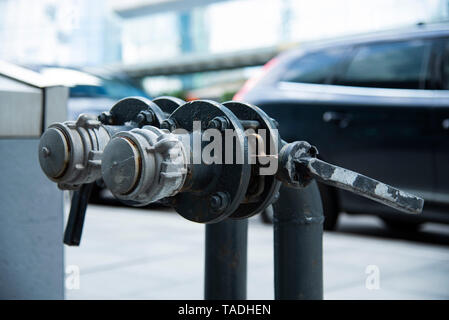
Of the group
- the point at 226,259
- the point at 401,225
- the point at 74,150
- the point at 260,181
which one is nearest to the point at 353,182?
the point at 260,181

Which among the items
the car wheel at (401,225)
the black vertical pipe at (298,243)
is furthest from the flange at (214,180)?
the car wheel at (401,225)

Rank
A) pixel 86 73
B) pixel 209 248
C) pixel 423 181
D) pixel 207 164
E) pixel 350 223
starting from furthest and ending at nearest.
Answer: pixel 86 73, pixel 350 223, pixel 423 181, pixel 209 248, pixel 207 164

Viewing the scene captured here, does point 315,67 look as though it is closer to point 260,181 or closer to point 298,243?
point 298,243

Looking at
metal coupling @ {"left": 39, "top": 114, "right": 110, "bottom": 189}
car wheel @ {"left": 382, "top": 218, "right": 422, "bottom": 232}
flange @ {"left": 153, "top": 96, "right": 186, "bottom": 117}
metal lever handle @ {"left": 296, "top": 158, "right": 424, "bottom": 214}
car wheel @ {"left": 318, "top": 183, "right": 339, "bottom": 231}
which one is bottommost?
car wheel @ {"left": 382, "top": 218, "right": 422, "bottom": 232}

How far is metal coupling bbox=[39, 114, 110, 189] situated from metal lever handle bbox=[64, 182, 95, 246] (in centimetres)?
22

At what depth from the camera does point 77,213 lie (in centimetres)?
160

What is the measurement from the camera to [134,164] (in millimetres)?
1149

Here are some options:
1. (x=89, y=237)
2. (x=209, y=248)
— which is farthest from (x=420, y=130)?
(x=209, y=248)

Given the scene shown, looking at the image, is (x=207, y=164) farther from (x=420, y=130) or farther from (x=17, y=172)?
(x=420, y=130)

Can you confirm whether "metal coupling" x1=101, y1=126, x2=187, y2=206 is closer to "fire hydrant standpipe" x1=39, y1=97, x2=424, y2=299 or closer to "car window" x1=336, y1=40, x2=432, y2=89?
"fire hydrant standpipe" x1=39, y1=97, x2=424, y2=299

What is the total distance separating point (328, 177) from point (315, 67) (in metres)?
3.87

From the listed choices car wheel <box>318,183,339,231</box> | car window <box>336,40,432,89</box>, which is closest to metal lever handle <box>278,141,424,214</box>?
car window <box>336,40,432,89</box>

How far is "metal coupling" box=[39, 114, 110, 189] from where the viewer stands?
1.30 m
